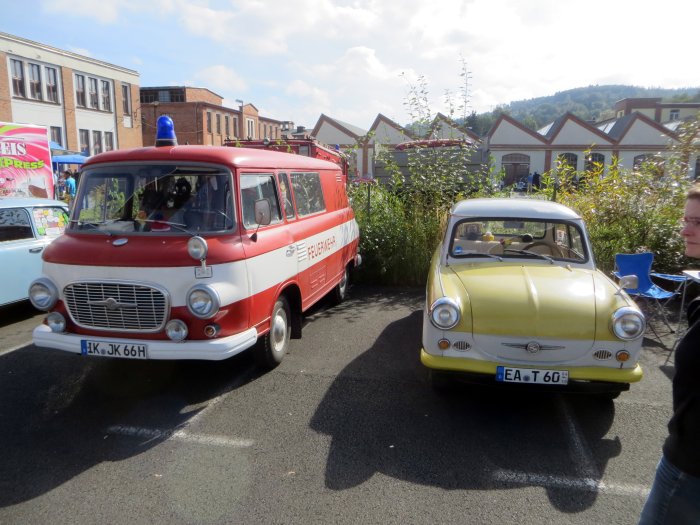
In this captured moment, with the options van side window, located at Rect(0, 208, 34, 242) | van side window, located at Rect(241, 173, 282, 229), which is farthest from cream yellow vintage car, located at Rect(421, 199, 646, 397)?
van side window, located at Rect(0, 208, 34, 242)

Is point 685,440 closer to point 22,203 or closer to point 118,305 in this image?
point 118,305

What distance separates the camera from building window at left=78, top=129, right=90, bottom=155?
113 feet

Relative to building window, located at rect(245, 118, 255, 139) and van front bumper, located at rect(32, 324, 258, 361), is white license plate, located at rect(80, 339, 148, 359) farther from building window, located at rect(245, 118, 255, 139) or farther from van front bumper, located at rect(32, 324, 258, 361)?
building window, located at rect(245, 118, 255, 139)

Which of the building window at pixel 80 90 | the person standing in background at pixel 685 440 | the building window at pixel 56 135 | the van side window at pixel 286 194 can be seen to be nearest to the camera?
the person standing in background at pixel 685 440

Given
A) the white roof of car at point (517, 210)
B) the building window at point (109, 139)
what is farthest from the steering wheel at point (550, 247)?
the building window at point (109, 139)

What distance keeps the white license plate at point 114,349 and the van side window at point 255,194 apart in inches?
56.1

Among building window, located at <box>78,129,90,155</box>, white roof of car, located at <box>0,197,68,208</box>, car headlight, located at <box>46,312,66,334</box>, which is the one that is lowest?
car headlight, located at <box>46,312,66,334</box>

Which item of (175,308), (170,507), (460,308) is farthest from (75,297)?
(460,308)

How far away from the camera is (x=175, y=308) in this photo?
407 centimetres

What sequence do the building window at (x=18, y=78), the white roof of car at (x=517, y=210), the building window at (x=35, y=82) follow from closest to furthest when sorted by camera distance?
the white roof of car at (x=517, y=210), the building window at (x=18, y=78), the building window at (x=35, y=82)

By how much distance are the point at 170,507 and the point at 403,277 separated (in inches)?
264

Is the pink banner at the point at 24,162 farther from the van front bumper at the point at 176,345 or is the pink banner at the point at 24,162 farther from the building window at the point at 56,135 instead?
the building window at the point at 56,135

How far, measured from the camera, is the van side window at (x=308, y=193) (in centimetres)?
586

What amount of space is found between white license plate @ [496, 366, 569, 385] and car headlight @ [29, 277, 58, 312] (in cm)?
387
